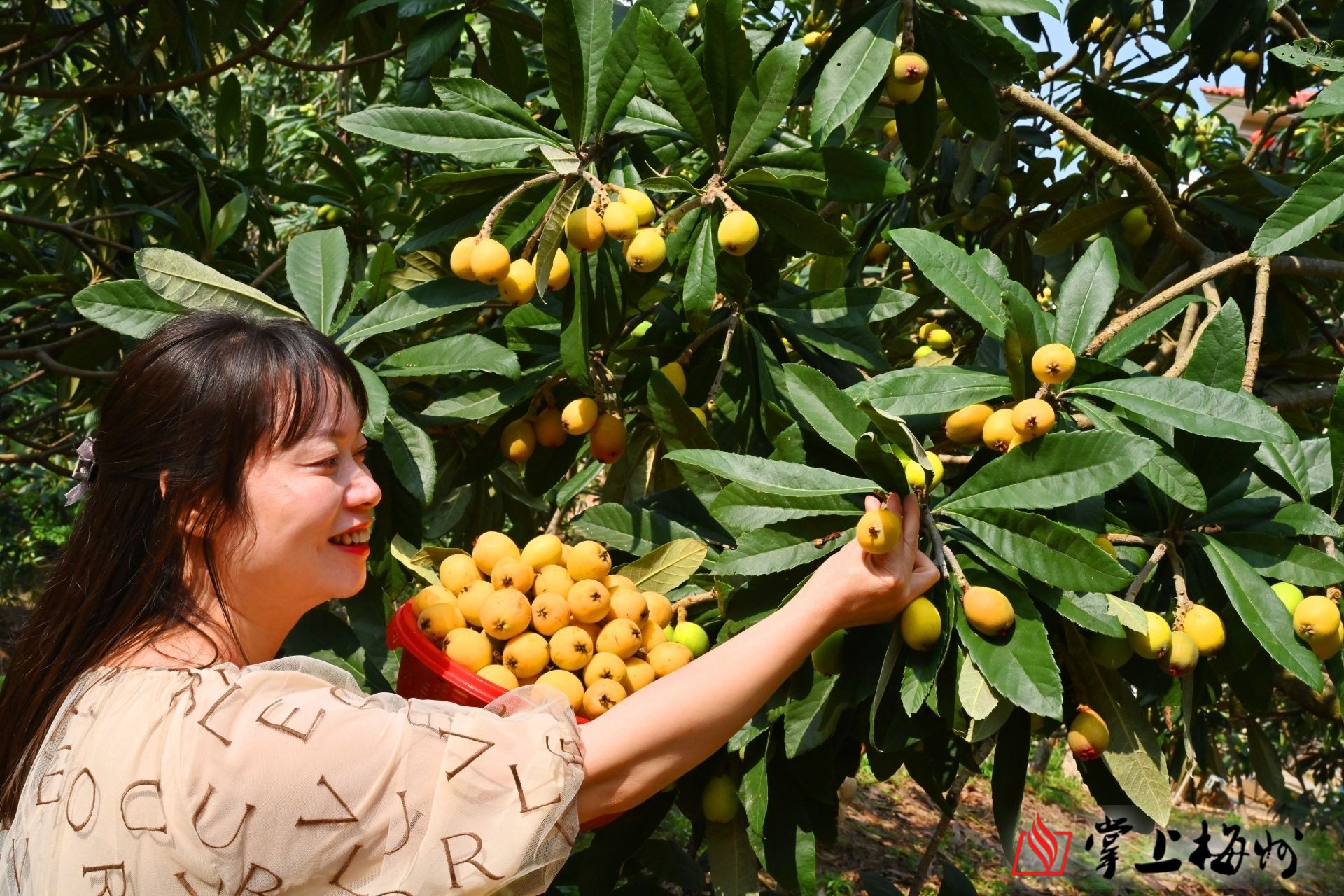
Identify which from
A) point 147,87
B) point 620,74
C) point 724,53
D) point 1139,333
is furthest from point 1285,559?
point 147,87

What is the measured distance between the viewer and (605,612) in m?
1.39

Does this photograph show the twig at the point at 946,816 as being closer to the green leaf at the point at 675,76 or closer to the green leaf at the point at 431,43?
the green leaf at the point at 675,76

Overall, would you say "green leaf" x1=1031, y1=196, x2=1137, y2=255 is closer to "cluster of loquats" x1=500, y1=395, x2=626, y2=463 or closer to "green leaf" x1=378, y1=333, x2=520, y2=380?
"cluster of loquats" x1=500, y1=395, x2=626, y2=463

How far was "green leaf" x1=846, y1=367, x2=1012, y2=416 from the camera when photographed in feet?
4.82

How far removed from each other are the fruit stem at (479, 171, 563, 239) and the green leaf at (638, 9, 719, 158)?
0.20 m

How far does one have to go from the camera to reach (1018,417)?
1.38 m

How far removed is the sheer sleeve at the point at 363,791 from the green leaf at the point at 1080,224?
64.2 inches

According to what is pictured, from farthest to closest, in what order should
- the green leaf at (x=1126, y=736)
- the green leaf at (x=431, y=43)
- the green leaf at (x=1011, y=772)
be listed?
the green leaf at (x=431, y=43) → the green leaf at (x=1011, y=772) → the green leaf at (x=1126, y=736)

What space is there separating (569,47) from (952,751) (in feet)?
3.75

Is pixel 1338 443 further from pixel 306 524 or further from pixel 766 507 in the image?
pixel 306 524

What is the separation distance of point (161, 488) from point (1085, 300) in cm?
117

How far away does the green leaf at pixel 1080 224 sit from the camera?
227 centimetres

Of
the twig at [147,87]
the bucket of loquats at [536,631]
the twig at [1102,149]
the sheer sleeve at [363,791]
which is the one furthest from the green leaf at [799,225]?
the twig at [147,87]

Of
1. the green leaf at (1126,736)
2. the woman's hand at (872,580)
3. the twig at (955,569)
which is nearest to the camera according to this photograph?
the woman's hand at (872,580)
